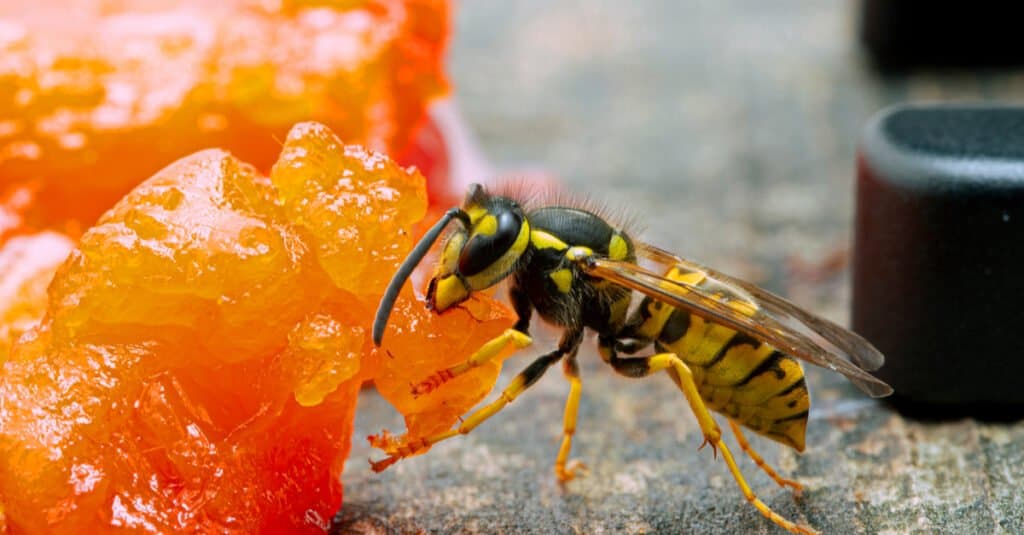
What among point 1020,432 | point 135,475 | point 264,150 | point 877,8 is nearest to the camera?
point 135,475

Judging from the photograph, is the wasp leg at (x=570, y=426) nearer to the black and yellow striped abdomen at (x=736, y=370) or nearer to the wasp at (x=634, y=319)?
Result: the wasp at (x=634, y=319)

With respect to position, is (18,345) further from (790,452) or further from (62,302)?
(790,452)

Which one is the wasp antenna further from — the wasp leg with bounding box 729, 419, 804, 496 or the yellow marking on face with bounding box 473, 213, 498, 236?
the wasp leg with bounding box 729, 419, 804, 496

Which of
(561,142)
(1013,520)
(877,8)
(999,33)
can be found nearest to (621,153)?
(561,142)

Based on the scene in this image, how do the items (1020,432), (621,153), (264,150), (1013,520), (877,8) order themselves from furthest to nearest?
(877,8), (621,153), (264,150), (1020,432), (1013,520)

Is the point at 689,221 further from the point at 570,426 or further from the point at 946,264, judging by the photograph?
the point at 570,426

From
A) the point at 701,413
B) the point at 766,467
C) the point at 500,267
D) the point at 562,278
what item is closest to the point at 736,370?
the point at 701,413

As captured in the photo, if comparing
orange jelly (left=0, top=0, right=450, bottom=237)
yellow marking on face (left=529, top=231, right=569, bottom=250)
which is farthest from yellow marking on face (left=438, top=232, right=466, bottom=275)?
orange jelly (left=0, top=0, right=450, bottom=237)

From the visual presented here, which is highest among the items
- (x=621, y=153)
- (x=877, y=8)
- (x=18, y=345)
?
(x=18, y=345)
